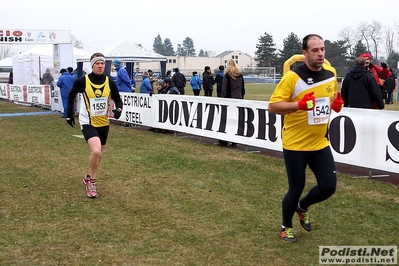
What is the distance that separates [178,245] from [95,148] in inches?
94.1

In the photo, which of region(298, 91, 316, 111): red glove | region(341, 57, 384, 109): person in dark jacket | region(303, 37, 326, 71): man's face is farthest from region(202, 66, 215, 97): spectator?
region(298, 91, 316, 111): red glove

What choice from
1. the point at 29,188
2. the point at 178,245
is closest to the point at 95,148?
the point at 29,188

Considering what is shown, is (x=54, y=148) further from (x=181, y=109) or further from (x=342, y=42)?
(x=342, y=42)

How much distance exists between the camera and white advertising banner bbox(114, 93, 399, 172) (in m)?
7.97

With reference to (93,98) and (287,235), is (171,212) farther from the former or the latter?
(93,98)

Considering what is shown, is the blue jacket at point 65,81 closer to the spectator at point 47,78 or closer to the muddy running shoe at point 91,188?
the spectator at point 47,78

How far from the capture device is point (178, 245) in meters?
5.18

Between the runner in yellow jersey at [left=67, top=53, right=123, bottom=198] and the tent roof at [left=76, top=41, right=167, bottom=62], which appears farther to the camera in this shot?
the tent roof at [left=76, top=41, right=167, bottom=62]

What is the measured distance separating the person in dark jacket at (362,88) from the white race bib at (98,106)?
4.33m

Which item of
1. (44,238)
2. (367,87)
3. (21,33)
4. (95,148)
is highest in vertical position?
(21,33)

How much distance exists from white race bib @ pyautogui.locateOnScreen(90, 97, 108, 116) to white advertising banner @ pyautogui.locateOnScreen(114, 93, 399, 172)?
3.81m

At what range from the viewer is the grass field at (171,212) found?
16.3 feet

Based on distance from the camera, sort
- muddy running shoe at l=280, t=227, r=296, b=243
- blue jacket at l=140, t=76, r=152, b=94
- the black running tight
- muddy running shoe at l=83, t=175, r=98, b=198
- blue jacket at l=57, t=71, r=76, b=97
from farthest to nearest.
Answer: blue jacket at l=57, t=71, r=76, b=97, blue jacket at l=140, t=76, r=152, b=94, muddy running shoe at l=83, t=175, r=98, b=198, muddy running shoe at l=280, t=227, r=296, b=243, the black running tight

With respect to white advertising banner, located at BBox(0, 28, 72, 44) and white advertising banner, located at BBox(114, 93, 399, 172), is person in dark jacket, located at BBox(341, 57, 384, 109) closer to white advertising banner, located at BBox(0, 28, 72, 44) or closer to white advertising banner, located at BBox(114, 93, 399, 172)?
white advertising banner, located at BBox(114, 93, 399, 172)
